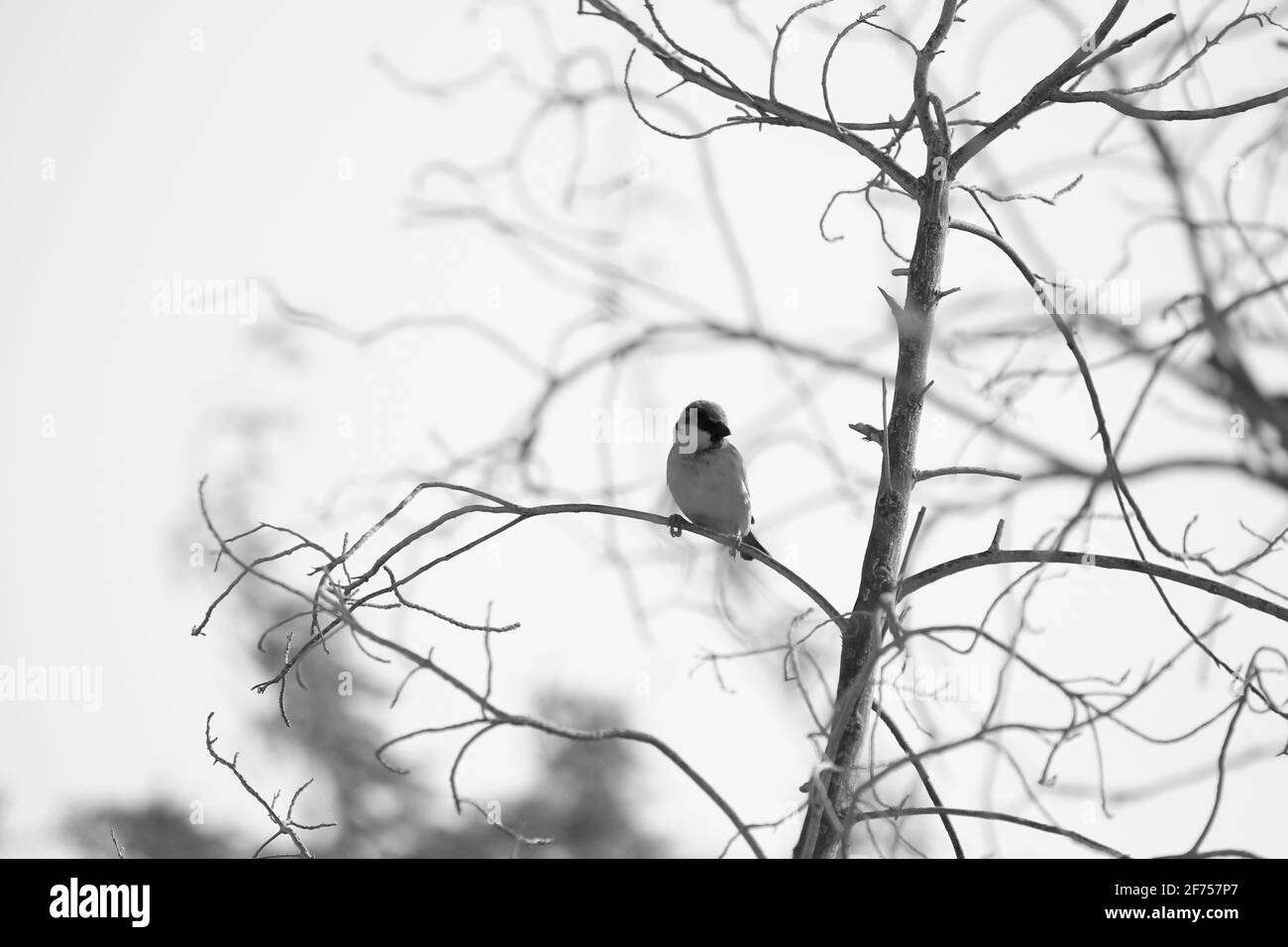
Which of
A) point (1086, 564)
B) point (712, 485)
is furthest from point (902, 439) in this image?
point (712, 485)

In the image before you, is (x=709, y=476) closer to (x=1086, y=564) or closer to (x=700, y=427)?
(x=700, y=427)

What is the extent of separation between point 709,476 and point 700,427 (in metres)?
0.32

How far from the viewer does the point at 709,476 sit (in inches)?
225

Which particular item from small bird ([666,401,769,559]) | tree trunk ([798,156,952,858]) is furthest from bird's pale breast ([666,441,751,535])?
tree trunk ([798,156,952,858])

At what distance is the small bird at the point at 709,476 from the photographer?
5.73 m

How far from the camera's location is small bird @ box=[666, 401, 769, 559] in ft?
18.8

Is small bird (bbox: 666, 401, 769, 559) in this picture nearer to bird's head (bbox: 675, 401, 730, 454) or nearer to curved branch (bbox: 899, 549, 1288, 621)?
bird's head (bbox: 675, 401, 730, 454)

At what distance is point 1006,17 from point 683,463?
3.22 meters

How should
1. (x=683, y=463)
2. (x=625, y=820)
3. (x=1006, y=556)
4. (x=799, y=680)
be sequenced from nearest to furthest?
(x=799, y=680)
(x=1006, y=556)
(x=683, y=463)
(x=625, y=820)

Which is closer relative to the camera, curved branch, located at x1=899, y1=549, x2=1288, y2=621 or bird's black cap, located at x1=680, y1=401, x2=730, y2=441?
curved branch, located at x1=899, y1=549, x2=1288, y2=621
